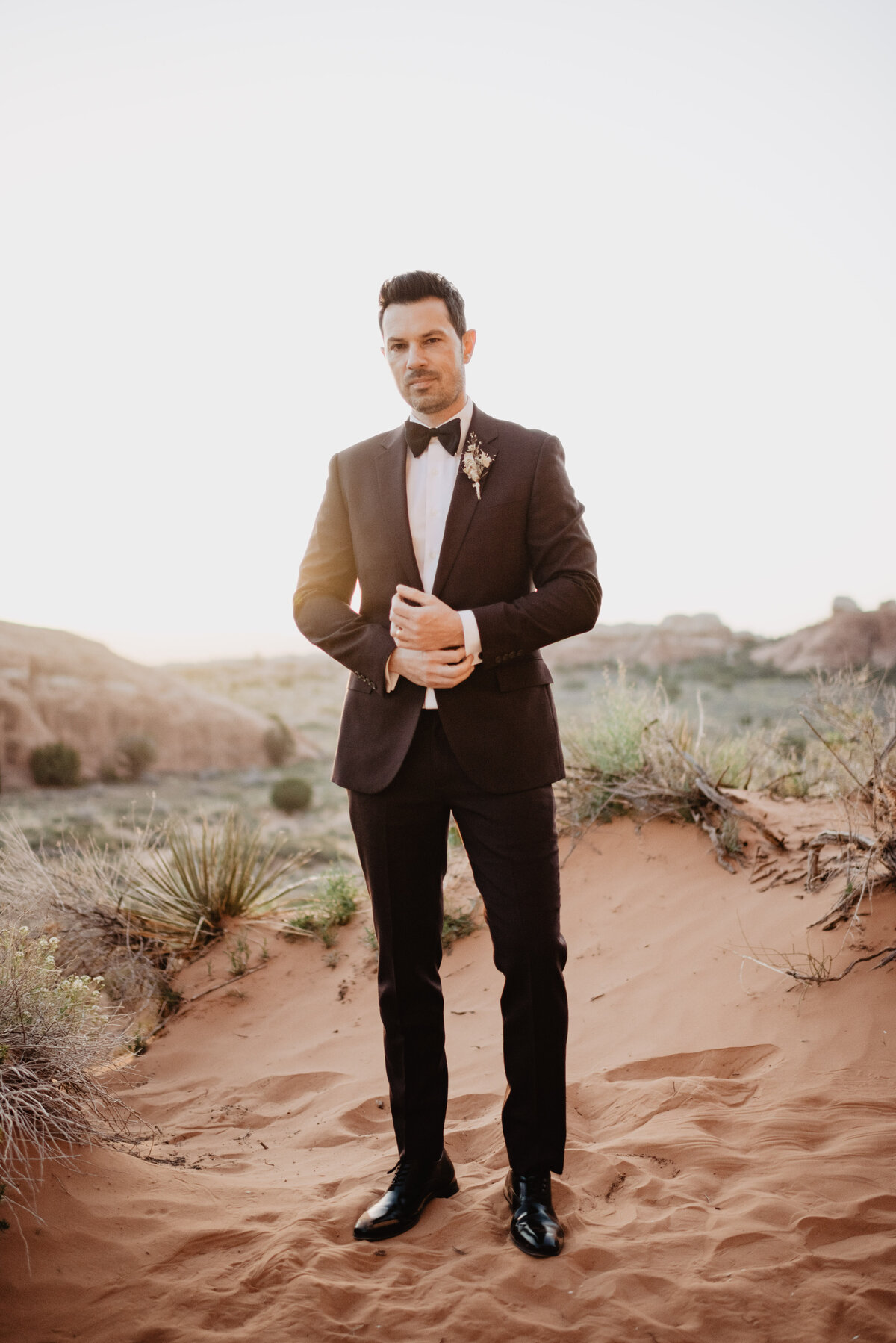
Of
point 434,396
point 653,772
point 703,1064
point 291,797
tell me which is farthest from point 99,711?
point 434,396

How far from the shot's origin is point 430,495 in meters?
2.44

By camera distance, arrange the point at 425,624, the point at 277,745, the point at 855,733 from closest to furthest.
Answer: the point at 425,624, the point at 855,733, the point at 277,745

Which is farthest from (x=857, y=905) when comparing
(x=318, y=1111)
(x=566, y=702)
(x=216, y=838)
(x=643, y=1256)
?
(x=566, y=702)

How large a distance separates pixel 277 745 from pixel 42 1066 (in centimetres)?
1916

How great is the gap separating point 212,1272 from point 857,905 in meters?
2.88

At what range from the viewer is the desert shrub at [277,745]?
70.9 ft

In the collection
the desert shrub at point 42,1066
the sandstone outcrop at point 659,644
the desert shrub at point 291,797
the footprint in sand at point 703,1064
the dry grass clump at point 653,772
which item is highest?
the sandstone outcrop at point 659,644

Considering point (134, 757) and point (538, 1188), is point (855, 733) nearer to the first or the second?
point (538, 1188)

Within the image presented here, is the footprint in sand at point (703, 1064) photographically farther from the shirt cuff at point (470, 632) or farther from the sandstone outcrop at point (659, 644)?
the sandstone outcrop at point (659, 644)

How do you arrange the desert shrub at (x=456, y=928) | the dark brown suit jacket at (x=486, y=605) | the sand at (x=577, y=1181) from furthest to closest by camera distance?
the desert shrub at (x=456, y=928) → the dark brown suit jacket at (x=486, y=605) → the sand at (x=577, y=1181)

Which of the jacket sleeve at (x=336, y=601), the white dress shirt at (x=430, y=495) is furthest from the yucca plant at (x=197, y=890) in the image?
the white dress shirt at (x=430, y=495)

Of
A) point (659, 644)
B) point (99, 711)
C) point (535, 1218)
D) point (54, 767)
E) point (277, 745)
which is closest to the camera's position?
point (535, 1218)

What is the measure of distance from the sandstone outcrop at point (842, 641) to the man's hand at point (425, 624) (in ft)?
64.7

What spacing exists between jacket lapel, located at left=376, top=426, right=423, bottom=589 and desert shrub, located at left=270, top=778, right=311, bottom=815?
49.1 feet
